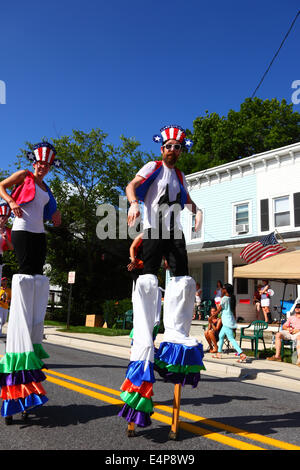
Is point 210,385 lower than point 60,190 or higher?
lower

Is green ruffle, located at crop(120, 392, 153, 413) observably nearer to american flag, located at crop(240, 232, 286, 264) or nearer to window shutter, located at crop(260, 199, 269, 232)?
american flag, located at crop(240, 232, 286, 264)

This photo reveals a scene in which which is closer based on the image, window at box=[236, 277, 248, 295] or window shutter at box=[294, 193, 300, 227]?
window shutter at box=[294, 193, 300, 227]

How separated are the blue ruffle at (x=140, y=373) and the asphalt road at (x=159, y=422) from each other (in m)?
0.41

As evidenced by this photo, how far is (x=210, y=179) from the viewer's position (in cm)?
2272

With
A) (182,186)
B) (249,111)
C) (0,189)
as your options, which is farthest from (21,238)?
(249,111)

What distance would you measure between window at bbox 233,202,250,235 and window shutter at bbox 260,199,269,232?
0.86m

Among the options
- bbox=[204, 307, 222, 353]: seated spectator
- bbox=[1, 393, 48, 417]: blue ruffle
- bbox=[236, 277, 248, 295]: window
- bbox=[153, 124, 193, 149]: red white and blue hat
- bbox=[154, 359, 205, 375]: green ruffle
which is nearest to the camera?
bbox=[154, 359, 205, 375]: green ruffle

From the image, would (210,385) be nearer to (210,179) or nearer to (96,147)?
(210,179)

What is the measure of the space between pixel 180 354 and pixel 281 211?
1744 cm

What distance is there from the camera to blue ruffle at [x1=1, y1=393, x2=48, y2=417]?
10.4ft

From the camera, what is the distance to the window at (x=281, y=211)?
62.8 feet

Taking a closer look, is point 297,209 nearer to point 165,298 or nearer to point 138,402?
point 165,298

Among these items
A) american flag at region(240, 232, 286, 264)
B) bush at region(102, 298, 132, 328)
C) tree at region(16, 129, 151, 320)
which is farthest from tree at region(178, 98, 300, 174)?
american flag at region(240, 232, 286, 264)
